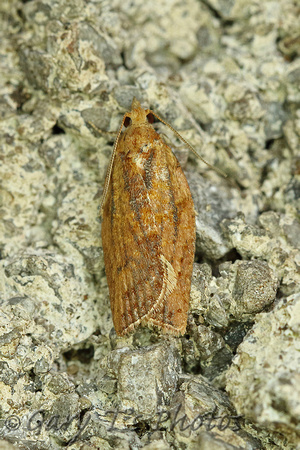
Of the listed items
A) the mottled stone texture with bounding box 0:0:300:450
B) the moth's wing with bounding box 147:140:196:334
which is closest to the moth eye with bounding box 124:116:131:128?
the mottled stone texture with bounding box 0:0:300:450

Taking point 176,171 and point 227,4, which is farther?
point 227,4

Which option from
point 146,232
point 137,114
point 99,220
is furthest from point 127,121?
point 146,232

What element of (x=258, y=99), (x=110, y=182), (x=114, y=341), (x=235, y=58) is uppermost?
(x=235, y=58)

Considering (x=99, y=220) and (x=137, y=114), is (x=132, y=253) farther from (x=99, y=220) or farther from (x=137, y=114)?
(x=137, y=114)

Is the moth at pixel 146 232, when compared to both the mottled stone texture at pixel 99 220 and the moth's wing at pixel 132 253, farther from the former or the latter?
the mottled stone texture at pixel 99 220

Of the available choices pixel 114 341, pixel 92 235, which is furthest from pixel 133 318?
pixel 92 235

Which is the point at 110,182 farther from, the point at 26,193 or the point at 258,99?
the point at 258,99

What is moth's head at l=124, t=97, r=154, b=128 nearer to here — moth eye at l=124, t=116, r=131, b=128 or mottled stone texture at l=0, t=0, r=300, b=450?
moth eye at l=124, t=116, r=131, b=128

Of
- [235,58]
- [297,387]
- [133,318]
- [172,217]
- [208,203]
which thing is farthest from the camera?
[235,58]
